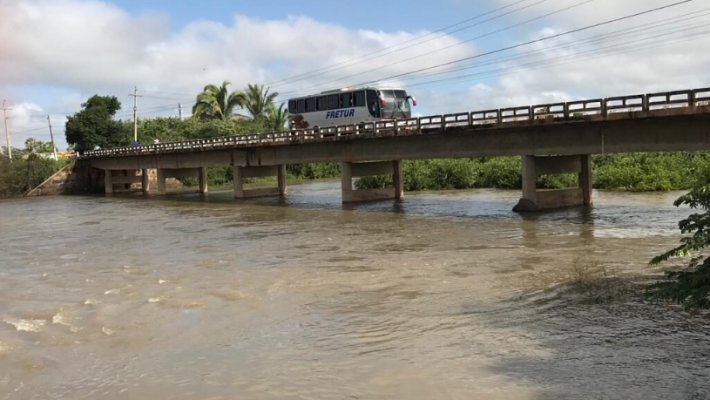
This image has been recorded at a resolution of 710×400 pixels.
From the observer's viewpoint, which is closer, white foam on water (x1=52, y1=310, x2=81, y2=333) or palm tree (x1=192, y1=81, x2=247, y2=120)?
white foam on water (x1=52, y1=310, x2=81, y2=333)

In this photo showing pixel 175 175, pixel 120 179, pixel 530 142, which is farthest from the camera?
pixel 120 179

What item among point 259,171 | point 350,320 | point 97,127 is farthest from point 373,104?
point 97,127

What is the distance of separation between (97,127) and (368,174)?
2000 inches

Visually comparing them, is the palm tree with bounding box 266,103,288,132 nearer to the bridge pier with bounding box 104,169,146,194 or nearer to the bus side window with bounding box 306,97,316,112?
the bridge pier with bounding box 104,169,146,194

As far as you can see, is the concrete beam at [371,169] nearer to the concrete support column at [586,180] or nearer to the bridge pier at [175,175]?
the concrete support column at [586,180]

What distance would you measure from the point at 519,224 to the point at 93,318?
60.2 ft

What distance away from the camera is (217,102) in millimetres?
90812

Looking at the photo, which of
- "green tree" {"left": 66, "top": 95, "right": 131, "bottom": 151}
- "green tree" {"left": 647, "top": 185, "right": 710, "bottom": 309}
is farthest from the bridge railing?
"green tree" {"left": 66, "top": 95, "right": 131, "bottom": 151}

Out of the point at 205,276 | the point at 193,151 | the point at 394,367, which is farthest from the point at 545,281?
the point at 193,151

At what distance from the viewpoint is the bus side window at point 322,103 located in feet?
150

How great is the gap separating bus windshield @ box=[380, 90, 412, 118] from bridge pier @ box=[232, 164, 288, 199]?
14.0m

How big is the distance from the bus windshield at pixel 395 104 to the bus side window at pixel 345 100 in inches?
110

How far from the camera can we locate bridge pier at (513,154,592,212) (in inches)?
1242

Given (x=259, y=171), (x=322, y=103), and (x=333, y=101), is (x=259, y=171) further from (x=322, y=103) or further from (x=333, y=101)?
(x=333, y=101)
